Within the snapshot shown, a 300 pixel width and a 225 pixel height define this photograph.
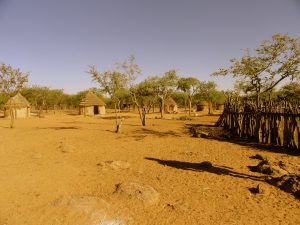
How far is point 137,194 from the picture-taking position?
596cm

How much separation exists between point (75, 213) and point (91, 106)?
3844cm

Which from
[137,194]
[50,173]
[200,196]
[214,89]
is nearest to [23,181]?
[50,173]

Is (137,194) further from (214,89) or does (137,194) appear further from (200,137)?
(214,89)

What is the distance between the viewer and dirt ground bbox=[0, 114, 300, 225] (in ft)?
16.7

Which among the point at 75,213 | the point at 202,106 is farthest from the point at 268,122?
the point at 202,106

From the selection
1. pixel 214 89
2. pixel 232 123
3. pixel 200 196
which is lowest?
pixel 200 196

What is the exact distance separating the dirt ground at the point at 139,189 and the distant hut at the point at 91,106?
3146 cm

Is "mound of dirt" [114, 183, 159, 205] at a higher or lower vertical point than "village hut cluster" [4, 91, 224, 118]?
lower

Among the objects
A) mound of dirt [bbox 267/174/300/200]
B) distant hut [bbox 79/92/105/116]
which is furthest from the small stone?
distant hut [bbox 79/92/105/116]

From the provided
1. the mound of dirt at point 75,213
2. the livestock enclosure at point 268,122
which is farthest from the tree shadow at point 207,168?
the livestock enclosure at point 268,122

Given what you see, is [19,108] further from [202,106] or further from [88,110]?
[202,106]

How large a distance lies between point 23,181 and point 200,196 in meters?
4.77

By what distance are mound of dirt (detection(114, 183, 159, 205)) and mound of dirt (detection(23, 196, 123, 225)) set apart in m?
0.66

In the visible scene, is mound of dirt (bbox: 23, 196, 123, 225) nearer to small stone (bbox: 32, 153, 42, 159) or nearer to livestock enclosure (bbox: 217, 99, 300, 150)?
small stone (bbox: 32, 153, 42, 159)
